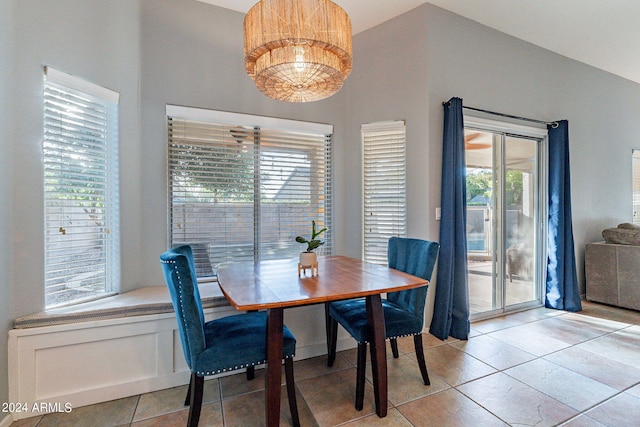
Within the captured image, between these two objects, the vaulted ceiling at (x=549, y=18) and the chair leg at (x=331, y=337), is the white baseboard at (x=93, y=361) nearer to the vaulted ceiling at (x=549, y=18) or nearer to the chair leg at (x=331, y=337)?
→ the chair leg at (x=331, y=337)

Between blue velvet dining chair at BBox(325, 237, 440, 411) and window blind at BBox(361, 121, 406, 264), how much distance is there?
676mm

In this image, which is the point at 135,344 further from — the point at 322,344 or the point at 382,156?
the point at 382,156

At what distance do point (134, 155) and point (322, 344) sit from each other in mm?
2315

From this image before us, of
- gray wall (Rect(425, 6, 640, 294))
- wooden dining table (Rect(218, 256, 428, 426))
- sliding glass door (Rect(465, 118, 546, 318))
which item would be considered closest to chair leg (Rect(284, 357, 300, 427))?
wooden dining table (Rect(218, 256, 428, 426))

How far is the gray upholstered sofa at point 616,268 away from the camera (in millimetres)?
3531

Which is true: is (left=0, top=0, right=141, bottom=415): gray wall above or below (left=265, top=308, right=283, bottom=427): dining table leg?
above

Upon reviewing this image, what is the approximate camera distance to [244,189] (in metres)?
2.92

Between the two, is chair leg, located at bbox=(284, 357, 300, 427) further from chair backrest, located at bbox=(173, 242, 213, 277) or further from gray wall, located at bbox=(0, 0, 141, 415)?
gray wall, located at bbox=(0, 0, 141, 415)

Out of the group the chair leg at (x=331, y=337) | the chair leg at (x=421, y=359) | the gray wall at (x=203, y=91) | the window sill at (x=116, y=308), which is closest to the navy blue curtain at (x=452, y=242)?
the gray wall at (x=203, y=91)

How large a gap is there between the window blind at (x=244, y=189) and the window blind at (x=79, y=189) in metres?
0.47

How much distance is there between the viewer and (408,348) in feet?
8.72

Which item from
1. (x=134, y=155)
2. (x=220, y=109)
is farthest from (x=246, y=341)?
(x=220, y=109)

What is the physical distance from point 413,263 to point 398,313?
0.40m

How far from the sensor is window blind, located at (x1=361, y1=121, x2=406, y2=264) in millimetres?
3070
